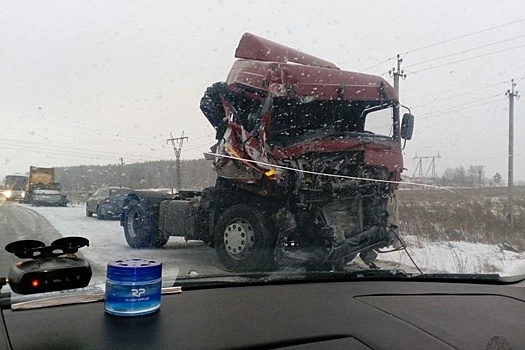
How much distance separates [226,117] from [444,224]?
11.6 ft

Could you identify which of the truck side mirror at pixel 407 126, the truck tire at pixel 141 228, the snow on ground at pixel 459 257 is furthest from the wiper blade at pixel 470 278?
the truck side mirror at pixel 407 126

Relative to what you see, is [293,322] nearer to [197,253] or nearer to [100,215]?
[197,253]

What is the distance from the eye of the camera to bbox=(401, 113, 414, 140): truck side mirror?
7586 mm

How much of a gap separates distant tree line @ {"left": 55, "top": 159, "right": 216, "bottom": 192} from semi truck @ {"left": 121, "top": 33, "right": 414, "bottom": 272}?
0.29 m

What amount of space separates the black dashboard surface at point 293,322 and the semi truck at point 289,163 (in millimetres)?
2536

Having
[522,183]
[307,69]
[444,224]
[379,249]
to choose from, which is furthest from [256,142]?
[522,183]

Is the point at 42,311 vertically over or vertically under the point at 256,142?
under

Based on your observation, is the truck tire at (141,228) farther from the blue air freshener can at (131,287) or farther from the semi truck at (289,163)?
the blue air freshener can at (131,287)

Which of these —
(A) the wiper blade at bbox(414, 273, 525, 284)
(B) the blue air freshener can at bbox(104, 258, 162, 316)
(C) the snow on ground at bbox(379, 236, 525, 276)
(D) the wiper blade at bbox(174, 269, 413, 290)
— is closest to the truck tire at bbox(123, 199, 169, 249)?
(D) the wiper blade at bbox(174, 269, 413, 290)

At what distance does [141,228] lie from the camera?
562 centimetres

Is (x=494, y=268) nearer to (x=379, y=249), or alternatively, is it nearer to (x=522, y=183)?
(x=379, y=249)

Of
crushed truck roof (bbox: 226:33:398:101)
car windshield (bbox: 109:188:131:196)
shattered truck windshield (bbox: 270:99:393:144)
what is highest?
crushed truck roof (bbox: 226:33:398:101)

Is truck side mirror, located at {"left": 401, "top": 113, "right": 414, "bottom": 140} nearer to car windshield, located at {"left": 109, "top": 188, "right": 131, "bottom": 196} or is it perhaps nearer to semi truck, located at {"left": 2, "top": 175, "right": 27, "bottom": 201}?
car windshield, located at {"left": 109, "top": 188, "right": 131, "bottom": 196}

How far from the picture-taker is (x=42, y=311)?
2.70 m
